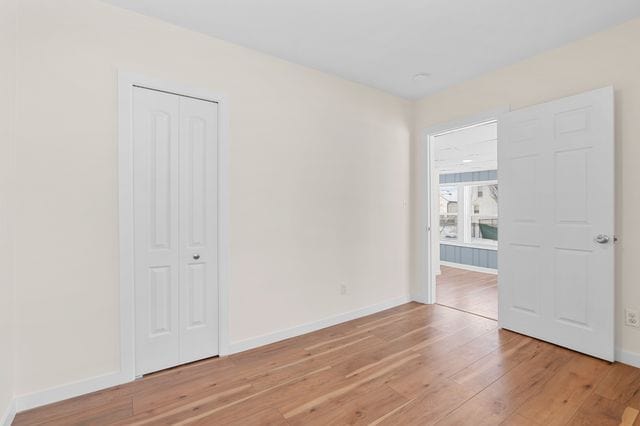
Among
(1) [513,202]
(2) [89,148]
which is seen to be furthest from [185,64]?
(1) [513,202]

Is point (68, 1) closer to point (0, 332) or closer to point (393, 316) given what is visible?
point (0, 332)

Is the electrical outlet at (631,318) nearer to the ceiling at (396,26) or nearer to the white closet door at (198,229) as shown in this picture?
the ceiling at (396,26)

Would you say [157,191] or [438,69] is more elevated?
[438,69]

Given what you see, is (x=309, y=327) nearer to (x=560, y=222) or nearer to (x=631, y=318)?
(x=560, y=222)

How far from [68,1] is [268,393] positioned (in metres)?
2.99

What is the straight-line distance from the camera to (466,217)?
292 inches

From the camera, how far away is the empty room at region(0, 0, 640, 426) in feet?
6.20

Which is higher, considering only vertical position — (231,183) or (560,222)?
(231,183)

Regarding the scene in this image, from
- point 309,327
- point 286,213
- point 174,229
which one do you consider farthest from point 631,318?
point 174,229

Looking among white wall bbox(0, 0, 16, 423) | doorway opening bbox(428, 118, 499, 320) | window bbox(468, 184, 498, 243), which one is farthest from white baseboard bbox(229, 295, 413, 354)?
window bbox(468, 184, 498, 243)

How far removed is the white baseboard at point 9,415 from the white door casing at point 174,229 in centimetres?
65

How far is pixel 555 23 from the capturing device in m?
2.38

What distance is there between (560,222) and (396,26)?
2.26m

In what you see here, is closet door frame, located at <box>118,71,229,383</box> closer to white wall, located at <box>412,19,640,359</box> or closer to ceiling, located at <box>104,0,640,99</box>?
ceiling, located at <box>104,0,640,99</box>
